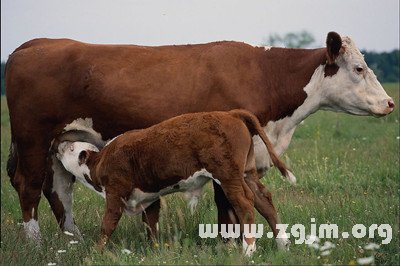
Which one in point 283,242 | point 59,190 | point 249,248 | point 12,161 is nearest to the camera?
point 249,248

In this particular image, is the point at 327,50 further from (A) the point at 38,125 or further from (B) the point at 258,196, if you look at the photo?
(A) the point at 38,125

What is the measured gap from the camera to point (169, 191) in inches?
264

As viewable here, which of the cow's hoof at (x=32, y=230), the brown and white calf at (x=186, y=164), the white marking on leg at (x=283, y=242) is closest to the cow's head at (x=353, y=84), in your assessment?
the brown and white calf at (x=186, y=164)

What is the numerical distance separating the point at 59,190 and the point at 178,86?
81.1 inches

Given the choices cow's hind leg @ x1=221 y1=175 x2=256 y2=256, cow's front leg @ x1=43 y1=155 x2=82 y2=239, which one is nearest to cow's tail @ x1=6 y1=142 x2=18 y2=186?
cow's front leg @ x1=43 y1=155 x2=82 y2=239

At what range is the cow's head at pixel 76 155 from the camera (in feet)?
24.0

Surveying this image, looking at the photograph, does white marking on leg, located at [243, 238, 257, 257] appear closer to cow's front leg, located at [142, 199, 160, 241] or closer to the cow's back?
cow's front leg, located at [142, 199, 160, 241]

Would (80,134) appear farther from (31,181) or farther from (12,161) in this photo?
(12,161)

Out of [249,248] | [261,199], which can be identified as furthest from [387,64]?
[249,248]

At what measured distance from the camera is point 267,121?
724 cm

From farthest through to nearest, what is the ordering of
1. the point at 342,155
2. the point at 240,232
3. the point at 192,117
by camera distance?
the point at 342,155 < the point at 240,232 < the point at 192,117

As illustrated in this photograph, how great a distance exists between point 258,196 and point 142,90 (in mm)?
1581

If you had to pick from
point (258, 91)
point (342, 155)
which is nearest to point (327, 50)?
point (258, 91)

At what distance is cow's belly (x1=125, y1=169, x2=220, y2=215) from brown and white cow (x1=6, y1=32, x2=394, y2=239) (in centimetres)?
58
